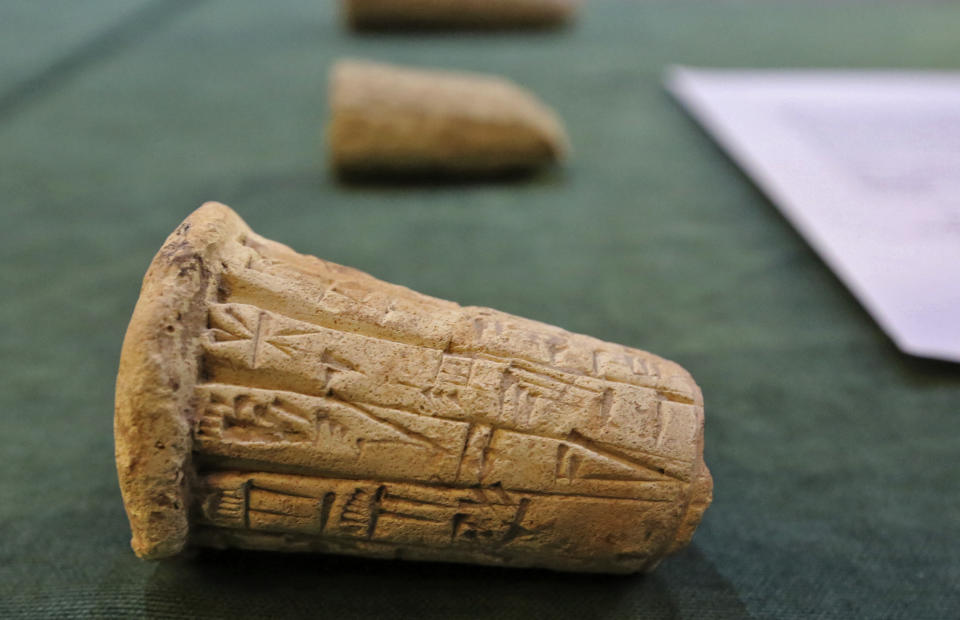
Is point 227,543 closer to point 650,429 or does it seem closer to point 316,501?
point 316,501

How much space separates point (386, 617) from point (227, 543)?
27 centimetres

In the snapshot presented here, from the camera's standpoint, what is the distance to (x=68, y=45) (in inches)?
154

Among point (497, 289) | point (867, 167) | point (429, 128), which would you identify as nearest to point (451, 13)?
point (429, 128)

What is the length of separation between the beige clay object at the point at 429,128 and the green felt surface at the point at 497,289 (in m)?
0.09

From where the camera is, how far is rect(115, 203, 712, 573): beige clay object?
3.66 ft

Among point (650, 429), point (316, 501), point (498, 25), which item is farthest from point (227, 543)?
point (498, 25)

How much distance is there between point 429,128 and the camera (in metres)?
2.72

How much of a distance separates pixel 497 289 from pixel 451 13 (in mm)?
2626

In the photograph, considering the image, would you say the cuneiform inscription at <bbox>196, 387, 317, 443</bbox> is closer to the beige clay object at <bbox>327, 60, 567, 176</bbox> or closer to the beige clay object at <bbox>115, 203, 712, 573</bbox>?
the beige clay object at <bbox>115, 203, 712, 573</bbox>

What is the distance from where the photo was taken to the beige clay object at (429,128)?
2713mm

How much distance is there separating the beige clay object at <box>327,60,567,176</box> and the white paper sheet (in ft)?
2.56

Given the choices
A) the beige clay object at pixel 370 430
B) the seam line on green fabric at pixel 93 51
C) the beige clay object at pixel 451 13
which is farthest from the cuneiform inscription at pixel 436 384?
the beige clay object at pixel 451 13

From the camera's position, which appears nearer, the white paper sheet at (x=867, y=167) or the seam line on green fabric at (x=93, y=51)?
the white paper sheet at (x=867, y=167)

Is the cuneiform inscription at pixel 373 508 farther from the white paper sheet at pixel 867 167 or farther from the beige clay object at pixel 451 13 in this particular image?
the beige clay object at pixel 451 13
